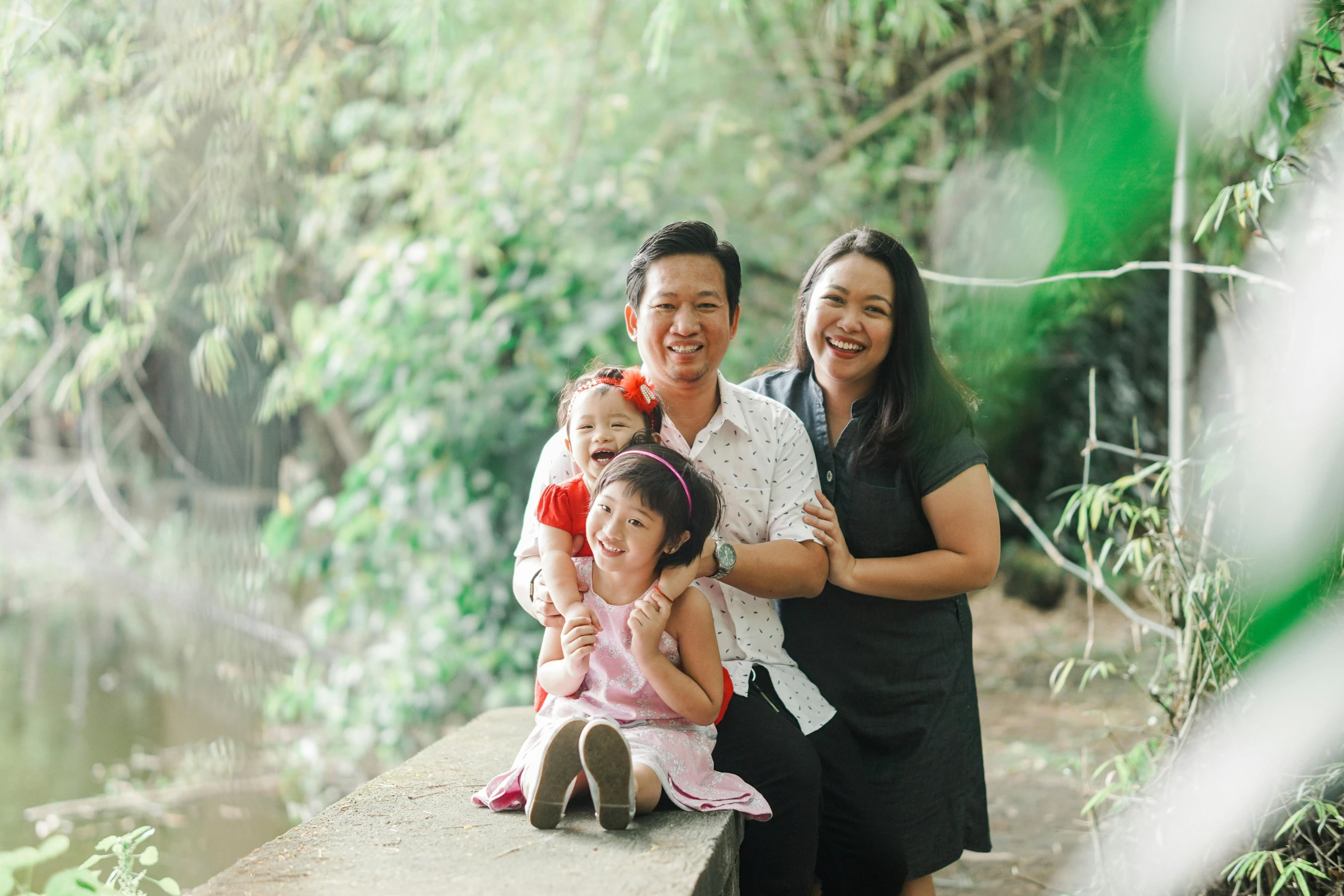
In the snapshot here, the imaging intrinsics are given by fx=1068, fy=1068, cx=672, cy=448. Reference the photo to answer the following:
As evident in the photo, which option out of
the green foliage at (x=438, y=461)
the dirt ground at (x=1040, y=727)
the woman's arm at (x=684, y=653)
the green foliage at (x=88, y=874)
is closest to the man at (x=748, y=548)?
the woman's arm at (x=684, y=653)

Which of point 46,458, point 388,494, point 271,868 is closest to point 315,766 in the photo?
point 388,494

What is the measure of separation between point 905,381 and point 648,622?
2.36 feet

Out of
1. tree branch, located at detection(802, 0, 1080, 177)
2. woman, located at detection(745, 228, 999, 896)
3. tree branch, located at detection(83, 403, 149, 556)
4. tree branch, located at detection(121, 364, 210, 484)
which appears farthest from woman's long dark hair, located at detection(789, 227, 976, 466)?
tree branch, located at detection(802, 0, 1080, 177)

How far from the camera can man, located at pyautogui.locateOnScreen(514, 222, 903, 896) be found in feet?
6.02

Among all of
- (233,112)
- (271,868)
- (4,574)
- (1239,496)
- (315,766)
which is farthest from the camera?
(4,574)

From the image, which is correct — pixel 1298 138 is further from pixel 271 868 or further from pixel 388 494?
pixel 388 494

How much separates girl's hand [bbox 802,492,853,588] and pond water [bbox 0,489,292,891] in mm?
1562

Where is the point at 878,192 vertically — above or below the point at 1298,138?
above

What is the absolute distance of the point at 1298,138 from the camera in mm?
2139

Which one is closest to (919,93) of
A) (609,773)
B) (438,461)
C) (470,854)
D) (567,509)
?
(438,461)

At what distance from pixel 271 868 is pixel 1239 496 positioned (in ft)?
6.14

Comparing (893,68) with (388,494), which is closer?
(388,494)

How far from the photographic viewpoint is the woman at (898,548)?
1980 mm

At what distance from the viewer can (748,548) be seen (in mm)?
1839
